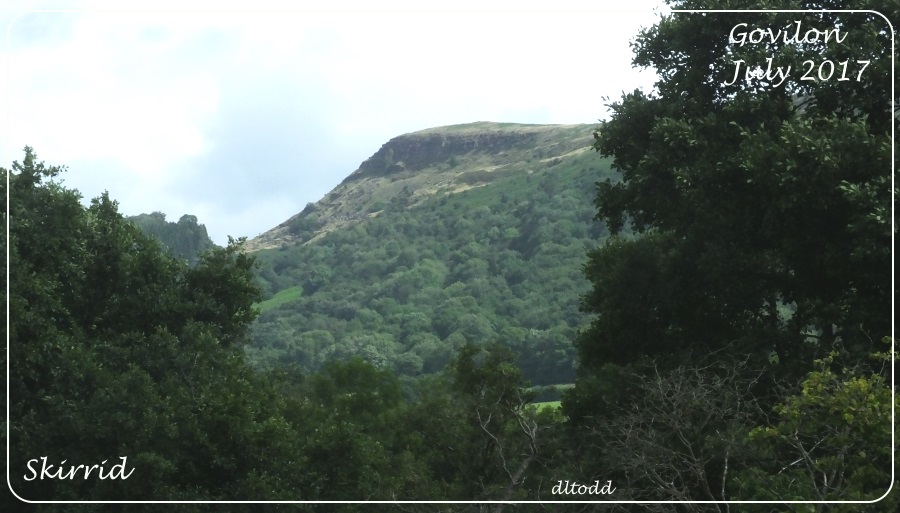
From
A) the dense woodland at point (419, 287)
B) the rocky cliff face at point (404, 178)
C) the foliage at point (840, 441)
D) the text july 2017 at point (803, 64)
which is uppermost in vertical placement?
the text july 2017 at point (803, 64)

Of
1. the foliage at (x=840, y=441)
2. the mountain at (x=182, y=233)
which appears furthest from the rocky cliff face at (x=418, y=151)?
the foliage at (x=840, y=441)

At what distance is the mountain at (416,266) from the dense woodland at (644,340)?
13974 mm

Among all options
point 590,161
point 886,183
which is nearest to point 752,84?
point 886,183

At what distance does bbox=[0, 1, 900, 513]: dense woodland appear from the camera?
12.0 m

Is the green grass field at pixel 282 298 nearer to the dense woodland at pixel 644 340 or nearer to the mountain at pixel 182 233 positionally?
the mountain at pixel 182 233

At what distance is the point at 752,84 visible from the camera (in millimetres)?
15031

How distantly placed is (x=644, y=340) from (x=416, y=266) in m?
23.9

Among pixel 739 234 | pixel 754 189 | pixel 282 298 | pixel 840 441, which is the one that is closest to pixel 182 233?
pixel 282 298

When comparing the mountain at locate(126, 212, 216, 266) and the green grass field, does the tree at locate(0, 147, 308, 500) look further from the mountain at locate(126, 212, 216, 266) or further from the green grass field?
the green grass field

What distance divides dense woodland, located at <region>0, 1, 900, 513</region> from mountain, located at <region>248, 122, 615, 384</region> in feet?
45.8

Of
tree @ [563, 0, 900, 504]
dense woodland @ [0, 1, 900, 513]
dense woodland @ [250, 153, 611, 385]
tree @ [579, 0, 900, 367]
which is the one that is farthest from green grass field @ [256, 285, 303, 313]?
tree @ [579, 0, 900, 367]

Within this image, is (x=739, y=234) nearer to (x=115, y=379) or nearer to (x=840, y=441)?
(x=840, y=441)

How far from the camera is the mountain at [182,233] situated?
23.8 metres

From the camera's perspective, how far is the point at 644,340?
1748cm
